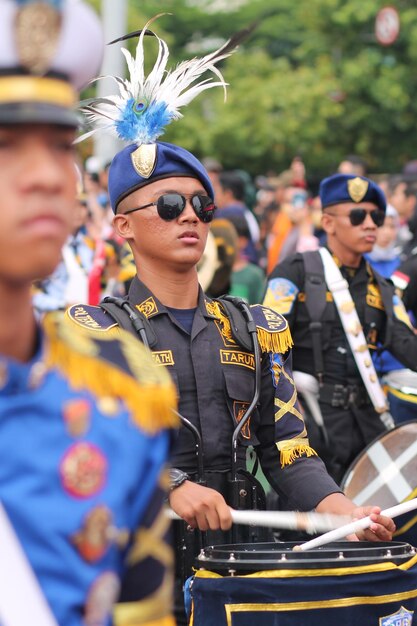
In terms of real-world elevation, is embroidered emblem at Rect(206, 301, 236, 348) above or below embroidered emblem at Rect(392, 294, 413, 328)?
above

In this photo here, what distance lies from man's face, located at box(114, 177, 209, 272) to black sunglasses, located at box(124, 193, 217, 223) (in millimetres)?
13

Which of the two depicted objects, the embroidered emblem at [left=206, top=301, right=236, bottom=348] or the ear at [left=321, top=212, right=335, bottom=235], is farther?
the ear at [left=321, top=212, right=335, bottom=235]

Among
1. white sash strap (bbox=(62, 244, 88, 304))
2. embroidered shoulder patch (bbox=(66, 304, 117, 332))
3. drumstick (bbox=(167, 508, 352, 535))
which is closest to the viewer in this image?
drumstick (bbox=(167, 508, 352, 535))

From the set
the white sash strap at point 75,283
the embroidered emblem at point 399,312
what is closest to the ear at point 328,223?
the embroidered emblem at point 399,312

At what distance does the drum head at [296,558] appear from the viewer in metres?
3.72

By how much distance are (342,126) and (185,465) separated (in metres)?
31.3

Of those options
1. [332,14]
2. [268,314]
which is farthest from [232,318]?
[332,14]

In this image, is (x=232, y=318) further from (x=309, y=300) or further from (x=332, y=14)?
(x=332, y=14)

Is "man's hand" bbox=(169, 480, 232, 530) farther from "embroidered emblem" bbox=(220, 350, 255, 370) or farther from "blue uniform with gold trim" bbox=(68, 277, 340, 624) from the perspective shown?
"embroidered emblem" bbox=(220, 350, 255, 370)

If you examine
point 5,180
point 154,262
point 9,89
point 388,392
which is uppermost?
point 9,89

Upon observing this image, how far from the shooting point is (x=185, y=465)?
14.6 feet

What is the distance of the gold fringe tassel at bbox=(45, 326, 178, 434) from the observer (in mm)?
2238

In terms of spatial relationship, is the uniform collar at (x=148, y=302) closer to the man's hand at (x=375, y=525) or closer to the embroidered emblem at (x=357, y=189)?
the man's hand at (x=375, y=525)

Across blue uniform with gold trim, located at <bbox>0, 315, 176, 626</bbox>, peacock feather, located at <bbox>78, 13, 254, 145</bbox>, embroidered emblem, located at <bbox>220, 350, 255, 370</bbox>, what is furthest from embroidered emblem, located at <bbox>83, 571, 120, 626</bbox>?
peacock feather, located at <bbox>78, 13, 254, 145</bbox>
